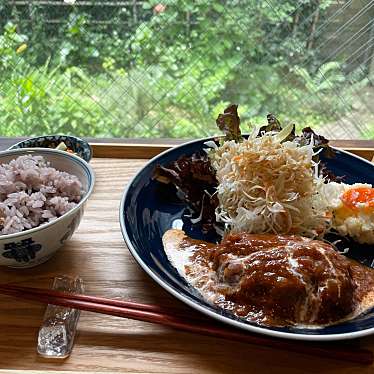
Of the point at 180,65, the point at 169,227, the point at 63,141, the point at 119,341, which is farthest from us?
the point at 180,65

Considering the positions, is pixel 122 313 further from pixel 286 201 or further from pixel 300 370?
pixel 286 201

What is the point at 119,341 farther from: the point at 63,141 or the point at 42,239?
the point at 63,141

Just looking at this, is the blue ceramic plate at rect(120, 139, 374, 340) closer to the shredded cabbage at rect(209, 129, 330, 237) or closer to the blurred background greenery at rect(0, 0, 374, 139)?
the shredded cabbage at rect(209, 129, 330, 237)

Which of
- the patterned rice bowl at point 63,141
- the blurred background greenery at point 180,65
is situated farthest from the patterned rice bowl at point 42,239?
the blurred background greenery at point 180,65

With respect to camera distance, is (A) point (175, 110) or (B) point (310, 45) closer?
(B) point (310, 45)

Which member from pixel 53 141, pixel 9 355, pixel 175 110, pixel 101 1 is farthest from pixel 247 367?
pixel 101 1

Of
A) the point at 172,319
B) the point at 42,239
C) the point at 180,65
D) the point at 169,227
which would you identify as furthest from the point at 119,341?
the point at 180,65
